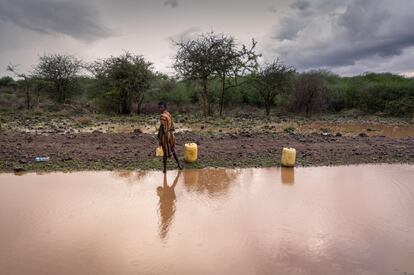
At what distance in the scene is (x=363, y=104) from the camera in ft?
91.3

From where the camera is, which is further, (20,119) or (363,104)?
(363,104)

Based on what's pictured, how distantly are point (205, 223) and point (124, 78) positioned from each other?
64.7 ft

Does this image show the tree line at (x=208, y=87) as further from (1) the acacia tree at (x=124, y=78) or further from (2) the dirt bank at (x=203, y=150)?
(2) the dirt bank at (x=203, y=150)

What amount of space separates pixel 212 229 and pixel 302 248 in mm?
1325

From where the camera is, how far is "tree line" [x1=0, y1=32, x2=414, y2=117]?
908 inches

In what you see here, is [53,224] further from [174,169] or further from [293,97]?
[293,97]

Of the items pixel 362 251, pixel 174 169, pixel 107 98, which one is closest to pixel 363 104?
pixel 107 98

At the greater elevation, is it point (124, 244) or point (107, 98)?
point (107, 98)

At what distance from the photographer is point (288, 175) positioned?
29.2ft

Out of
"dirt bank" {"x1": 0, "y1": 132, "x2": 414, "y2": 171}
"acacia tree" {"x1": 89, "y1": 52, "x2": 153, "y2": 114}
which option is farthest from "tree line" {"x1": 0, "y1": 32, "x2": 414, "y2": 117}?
"dirt bank" {"x1": 0, "y1": 132, "x2": 414, "y2": 171}

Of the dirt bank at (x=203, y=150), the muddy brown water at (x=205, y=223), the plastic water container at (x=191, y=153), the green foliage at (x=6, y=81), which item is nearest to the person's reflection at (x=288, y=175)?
the muddy brown water at (x=205, y=223)

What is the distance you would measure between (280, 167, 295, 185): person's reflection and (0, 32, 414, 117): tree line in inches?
537

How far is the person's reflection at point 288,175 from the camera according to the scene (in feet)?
Result: 27.6

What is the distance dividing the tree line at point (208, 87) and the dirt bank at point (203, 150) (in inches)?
408
